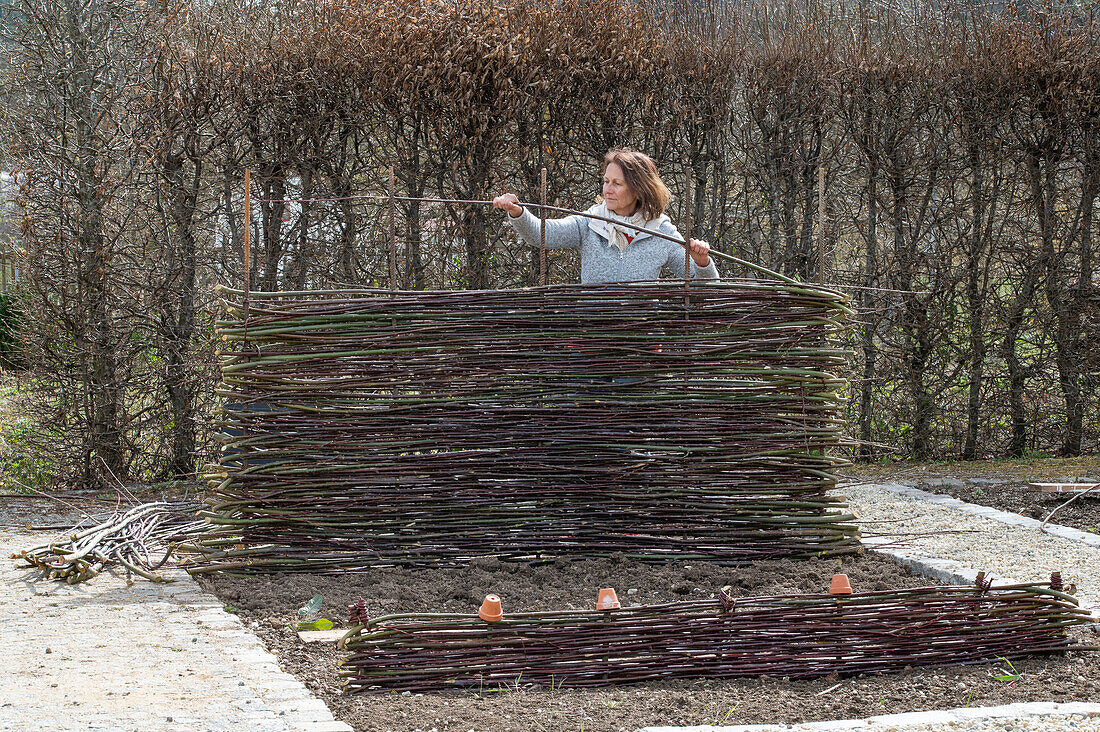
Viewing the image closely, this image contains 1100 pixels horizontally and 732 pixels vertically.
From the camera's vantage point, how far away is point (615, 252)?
4574mm

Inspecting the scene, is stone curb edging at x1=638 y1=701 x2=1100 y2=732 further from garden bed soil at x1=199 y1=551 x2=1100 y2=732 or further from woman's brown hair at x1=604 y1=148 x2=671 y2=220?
woman's brown hair at x1=604 y1=148 x2=671 y2=220

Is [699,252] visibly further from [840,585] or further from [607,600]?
[607,600]

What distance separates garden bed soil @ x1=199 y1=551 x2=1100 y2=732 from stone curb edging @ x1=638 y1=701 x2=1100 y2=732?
0.14 meters

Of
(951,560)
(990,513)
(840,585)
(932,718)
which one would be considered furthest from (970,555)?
(932,718)

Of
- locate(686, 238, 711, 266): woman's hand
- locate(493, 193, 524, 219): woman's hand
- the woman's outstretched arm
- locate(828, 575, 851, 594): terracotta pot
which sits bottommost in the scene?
locate(828, 575, 851, 594): terracotta pot

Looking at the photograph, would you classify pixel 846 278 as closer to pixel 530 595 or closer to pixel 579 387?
pixel 579 387

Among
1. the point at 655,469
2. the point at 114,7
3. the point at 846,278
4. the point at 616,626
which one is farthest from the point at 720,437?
the point at 114,7

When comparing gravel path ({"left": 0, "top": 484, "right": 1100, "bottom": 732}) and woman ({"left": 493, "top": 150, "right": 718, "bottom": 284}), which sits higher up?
woman ({"left": 493, "top": 150, "right": 718, "bottom": 284})

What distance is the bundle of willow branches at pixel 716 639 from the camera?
2.89 metres

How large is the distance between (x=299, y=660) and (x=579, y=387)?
1655mm

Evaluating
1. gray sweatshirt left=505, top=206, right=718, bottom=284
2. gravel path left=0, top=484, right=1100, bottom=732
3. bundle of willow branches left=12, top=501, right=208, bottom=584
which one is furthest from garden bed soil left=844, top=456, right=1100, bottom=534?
bundle of willow branches left=12, top=501, right=208, bottom=584

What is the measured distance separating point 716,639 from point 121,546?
2.69 meters

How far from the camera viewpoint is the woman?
4.47 meters

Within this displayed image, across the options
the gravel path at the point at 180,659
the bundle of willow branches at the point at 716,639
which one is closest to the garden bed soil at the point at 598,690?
the bundle of willow branches at the point at 716,639
